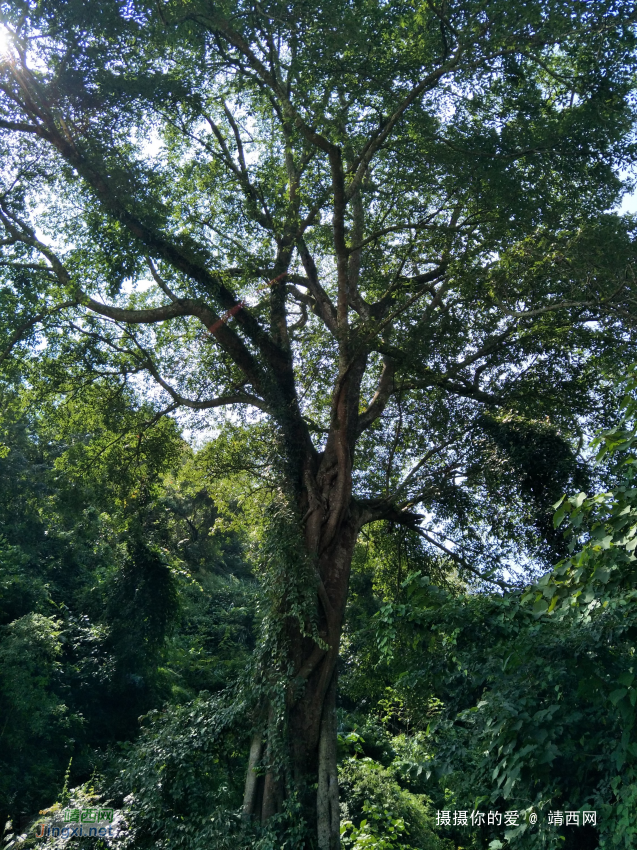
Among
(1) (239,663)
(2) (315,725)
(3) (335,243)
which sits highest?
(3) (335,243)

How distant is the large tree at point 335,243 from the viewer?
270 inches

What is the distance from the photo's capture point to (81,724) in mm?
11492

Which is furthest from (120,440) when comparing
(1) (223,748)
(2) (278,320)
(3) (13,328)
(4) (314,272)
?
(1) (223,748)

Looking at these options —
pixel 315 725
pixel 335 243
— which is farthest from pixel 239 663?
pixel 335 243

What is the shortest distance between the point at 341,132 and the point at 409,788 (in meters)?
9.93

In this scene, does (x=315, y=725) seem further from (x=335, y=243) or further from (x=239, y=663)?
(x=239, y=663)

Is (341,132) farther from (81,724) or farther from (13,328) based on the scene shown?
(81,724)

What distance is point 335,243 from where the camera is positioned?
7316 millimetres

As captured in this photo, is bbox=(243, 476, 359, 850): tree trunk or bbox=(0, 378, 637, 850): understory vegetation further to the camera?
bbox=(243, 476, 359, 850): tree trunk

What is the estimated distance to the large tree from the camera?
6.85 m

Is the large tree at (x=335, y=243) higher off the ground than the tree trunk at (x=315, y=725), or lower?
higher

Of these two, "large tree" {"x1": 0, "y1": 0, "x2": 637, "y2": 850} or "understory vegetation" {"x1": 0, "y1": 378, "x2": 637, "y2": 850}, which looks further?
"large tree" {"x1": 0, "y1": 0, "x2": 637, "y2": 850}

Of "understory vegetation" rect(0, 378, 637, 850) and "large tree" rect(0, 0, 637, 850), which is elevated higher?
"large tree" rect(0, 0, 637, 850)

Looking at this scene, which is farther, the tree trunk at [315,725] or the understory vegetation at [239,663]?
the tree trunk at [315,725]
